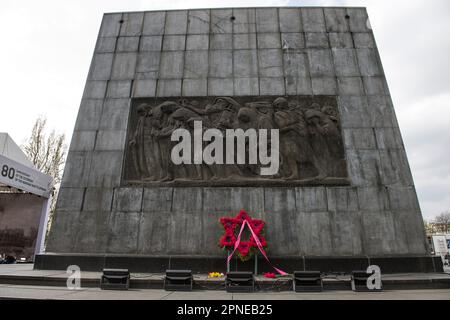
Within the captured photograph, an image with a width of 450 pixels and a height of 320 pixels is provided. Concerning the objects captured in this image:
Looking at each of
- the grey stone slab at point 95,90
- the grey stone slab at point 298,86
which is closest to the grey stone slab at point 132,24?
the grey stone slab at point 95,90

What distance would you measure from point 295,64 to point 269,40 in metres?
1.66

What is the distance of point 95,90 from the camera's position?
12.6 meters

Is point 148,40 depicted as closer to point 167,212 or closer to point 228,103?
point 228,103

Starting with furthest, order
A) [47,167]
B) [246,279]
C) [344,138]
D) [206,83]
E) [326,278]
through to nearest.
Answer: [47,167]
[206,83]
[344,138]
[326,278]
[246,279]

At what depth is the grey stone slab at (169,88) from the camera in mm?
12180

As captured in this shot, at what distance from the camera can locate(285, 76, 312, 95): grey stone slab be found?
39.2 feet

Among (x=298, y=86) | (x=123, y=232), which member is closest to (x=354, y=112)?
(x=298, y=86)

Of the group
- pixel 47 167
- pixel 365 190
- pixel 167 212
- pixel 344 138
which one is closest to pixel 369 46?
pixel 344 138

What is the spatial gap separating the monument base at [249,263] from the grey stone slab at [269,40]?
28.4 feet

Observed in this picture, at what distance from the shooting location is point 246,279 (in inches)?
300

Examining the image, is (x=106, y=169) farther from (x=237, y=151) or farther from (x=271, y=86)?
(x=271, y=86)

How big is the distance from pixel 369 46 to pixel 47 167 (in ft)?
93.8

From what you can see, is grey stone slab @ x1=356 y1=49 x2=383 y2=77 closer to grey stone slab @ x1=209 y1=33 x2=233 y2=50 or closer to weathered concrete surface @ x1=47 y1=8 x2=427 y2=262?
weathered concrete surface @ x1=47 y1=8 x2=427 y2=262

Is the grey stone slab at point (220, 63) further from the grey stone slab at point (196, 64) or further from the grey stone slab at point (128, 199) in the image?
the grey stone slab at point (128, 199)
